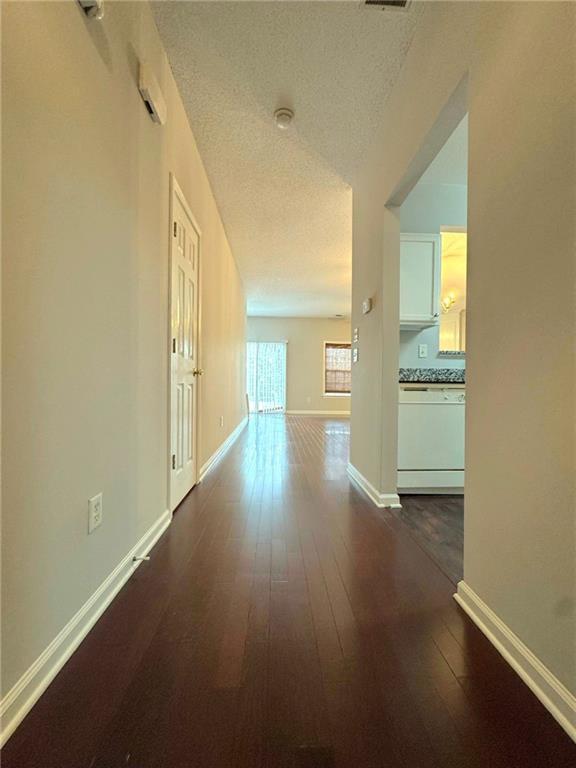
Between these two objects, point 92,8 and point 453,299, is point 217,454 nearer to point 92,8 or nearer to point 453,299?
point 453,299

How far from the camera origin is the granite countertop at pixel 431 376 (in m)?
2.72

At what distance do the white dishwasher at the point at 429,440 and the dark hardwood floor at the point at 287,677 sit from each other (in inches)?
36.8

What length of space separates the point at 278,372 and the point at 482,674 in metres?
8.98

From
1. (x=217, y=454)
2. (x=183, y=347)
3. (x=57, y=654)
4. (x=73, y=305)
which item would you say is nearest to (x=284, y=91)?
(x=183, y=347)

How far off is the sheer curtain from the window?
49.4 inches

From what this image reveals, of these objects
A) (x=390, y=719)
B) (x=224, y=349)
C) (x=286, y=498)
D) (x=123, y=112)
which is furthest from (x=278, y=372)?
(x=390, y=719)

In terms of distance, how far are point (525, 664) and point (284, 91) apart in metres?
3.02

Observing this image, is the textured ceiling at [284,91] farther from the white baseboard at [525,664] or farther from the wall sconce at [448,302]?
the white baseboard at [525,664]

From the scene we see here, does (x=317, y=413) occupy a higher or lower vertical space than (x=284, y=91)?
lower

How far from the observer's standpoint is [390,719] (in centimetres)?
89

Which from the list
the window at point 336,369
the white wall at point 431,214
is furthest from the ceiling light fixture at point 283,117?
the window at point 336,369

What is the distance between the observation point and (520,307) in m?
1.07

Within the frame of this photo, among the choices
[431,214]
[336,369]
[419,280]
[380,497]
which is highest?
[431,214]

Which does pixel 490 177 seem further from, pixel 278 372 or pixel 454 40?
pixel 278 372
